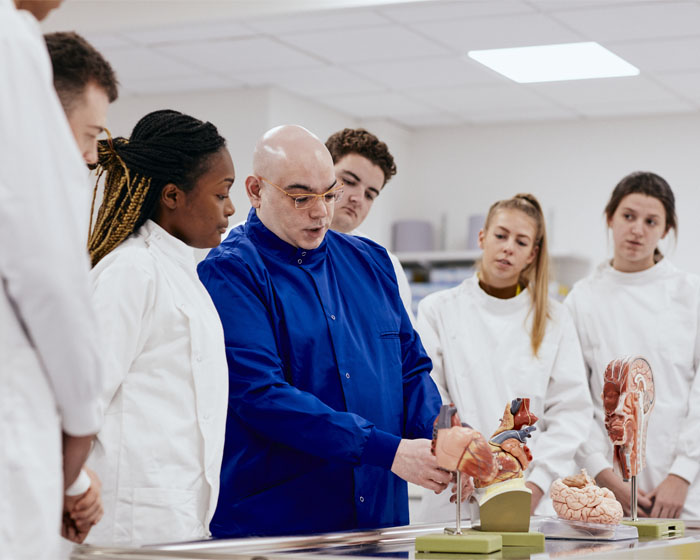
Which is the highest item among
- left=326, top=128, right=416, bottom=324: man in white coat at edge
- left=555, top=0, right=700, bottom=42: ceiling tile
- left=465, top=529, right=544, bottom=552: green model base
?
left=555, top=0, right=700, bottom=42: ceiling tile

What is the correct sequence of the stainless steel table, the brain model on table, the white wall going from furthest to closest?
the white wall, the brain model on table, the stainless steel table

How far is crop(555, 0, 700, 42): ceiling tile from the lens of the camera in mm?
4391

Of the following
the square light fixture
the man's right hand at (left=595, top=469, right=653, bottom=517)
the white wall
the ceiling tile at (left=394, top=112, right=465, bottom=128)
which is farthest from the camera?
the ceiling tile at (left=394, top=112, right=465, bottom=128)

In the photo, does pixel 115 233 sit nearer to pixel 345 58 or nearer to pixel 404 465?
pixel 404 465

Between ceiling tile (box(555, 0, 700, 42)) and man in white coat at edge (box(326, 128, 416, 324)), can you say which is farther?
ceiling tile (box(555, 0, 700, 42))

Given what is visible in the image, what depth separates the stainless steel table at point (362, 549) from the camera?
1.39 m

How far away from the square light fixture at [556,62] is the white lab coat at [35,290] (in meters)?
4.22

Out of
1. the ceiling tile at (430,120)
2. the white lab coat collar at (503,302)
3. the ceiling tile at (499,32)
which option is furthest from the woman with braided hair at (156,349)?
the ceiling tile at (430,120)

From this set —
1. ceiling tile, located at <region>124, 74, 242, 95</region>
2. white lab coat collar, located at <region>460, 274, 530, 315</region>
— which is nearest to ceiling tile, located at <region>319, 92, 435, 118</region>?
ceiling tile, located at <region>124, 74, 242, 95</region>

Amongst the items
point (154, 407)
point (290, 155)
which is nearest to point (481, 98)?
point (290, 155)

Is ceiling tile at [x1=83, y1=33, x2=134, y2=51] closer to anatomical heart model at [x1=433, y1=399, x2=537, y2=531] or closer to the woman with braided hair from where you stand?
the woman with braided hair

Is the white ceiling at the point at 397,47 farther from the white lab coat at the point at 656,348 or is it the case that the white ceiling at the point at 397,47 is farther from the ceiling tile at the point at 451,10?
the white lab coat at the point at 656,348

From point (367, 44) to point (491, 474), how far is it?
147 inches

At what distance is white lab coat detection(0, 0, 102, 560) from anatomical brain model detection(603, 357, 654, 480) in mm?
1270
